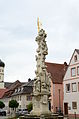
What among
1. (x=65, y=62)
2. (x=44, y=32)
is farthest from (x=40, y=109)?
(x=65, y=62)

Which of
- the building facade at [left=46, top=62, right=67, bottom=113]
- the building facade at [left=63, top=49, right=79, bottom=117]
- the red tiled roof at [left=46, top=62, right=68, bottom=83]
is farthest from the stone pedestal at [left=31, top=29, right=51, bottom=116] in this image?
the red tiled roof at [left=46, top=62, right=68, bottom=83]

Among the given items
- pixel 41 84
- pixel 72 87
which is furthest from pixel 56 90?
pixel 41 84

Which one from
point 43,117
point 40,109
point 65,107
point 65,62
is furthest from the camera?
point 65,62

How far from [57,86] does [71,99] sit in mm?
6790

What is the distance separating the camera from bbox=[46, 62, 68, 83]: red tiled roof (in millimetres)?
57369

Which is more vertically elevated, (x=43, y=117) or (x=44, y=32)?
(x=44, y=32)

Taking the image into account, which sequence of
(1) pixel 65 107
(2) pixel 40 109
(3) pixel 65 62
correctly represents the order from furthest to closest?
(3) pixel 65 62
(1) pixel 65 107
(2) pixel 40 109

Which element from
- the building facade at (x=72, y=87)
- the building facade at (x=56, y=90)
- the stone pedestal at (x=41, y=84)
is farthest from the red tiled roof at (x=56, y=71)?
the stone pedestal at (x=41, y=84)

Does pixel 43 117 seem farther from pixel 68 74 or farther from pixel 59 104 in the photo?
pixel 59 104

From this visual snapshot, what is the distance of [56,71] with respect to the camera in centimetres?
5938

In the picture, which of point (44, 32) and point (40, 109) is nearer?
point (40, 109)

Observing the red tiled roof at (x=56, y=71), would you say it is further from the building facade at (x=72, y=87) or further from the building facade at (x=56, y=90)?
the building facade at (x=72, y=87)

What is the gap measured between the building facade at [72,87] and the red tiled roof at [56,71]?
4.19 m

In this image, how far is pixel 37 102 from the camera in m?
26.7
